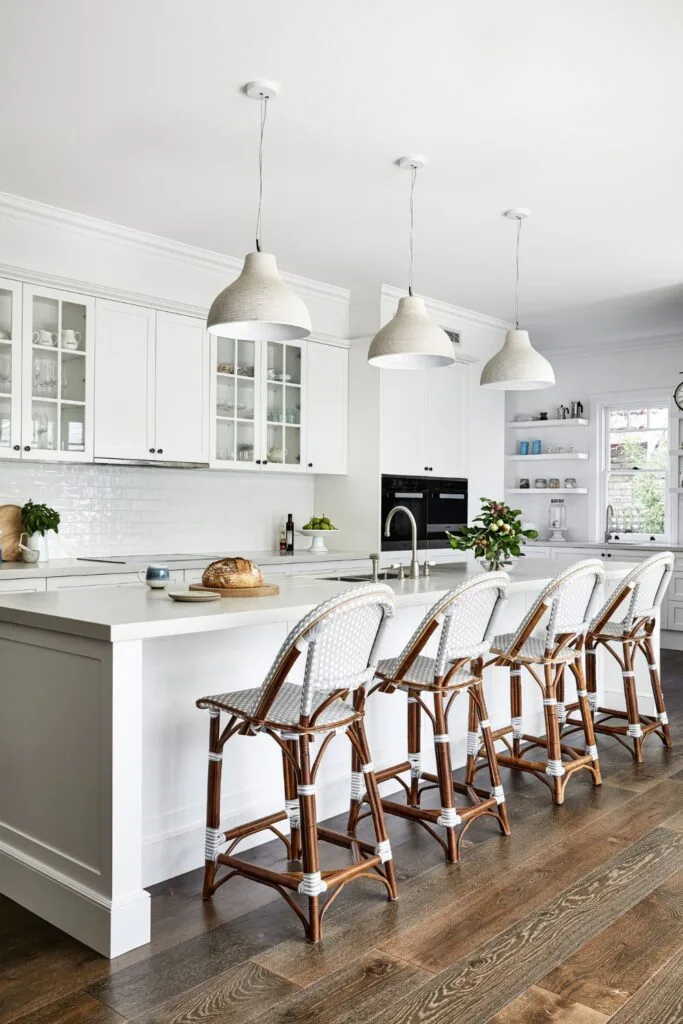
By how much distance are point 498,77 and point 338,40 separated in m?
0.63

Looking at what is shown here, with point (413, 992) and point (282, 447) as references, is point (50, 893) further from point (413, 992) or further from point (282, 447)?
point (282, 447)

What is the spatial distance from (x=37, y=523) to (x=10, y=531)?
0.63ft

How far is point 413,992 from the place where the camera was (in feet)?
6.98

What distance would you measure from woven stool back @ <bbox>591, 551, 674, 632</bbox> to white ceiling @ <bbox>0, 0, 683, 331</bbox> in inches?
72.3

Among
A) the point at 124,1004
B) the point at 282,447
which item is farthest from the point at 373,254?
the point at 124,1004

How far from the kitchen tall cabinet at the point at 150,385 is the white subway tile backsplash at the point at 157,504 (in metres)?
0.37

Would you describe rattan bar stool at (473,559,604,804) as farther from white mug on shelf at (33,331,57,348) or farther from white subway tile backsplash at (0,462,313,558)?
white mug on shelf at (33,331,57,348)

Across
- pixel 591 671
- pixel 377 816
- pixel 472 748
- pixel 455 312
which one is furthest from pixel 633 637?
pixel 455 312

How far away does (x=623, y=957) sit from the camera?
7.55 feet

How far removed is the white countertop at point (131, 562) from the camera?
4.29 m

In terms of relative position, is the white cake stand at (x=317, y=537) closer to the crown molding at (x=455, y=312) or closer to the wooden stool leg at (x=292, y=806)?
the crown molding at (x=455, y=312)

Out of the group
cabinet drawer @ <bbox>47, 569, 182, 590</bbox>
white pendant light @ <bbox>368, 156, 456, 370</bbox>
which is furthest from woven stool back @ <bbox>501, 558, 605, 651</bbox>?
cabinet drawer @ <bbox>47, 569, 182, 590</bbox>

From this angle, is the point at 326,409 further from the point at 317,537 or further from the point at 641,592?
the point at 641,592

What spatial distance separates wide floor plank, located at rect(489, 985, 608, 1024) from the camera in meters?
2.02
